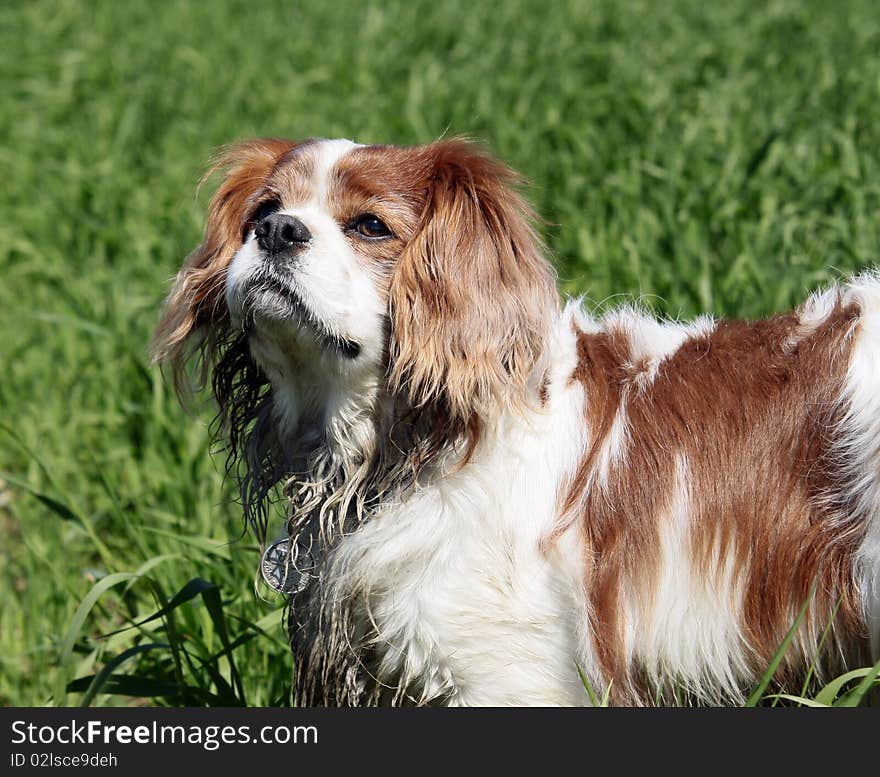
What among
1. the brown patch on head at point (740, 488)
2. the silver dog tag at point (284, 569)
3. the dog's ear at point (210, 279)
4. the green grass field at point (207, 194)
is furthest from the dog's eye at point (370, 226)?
the green grass field at point (207, 194)

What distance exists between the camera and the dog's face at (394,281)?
2760 millimetres

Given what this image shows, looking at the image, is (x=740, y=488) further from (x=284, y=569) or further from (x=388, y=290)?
(x=284, y=569)

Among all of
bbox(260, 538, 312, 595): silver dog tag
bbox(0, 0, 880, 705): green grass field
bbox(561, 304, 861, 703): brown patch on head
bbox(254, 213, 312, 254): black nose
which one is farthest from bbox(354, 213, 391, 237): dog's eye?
bbox(0, 0, 880, 705): green grass field

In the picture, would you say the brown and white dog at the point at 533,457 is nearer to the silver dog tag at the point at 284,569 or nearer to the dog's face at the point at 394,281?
the dog's face at the point at 394,281

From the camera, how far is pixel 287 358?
2943 mm

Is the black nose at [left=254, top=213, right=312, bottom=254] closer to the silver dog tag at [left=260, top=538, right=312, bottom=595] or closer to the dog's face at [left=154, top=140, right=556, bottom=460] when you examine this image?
the dog's face at [left=154, top=140, right=556, bottom=460]

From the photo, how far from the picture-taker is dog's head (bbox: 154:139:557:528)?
2.76 meters

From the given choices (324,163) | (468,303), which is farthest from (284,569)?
(324,163)

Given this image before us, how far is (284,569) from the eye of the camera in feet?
10.3

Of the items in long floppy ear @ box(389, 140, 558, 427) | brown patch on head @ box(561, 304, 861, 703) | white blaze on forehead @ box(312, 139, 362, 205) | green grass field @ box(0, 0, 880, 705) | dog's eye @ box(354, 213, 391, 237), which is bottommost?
brown patch on head @ box(561, 304, 861, 703)

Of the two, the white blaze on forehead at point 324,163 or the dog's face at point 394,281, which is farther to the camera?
the white blaze on forehead at point 324,163

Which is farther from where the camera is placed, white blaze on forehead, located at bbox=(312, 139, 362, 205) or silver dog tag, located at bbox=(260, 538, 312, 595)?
silver dog tag, located at bbox=(260, 538, 312, 595)

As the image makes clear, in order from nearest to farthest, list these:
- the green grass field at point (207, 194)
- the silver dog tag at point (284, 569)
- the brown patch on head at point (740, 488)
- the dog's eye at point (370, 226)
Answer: the brown patch on head at point (740, 488)
the dog's eye at point (370, 226)
the silver dog tag at point (284, 569)
the green grass field at point (207, 194)

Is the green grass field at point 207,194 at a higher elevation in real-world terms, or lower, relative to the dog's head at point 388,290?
higher
